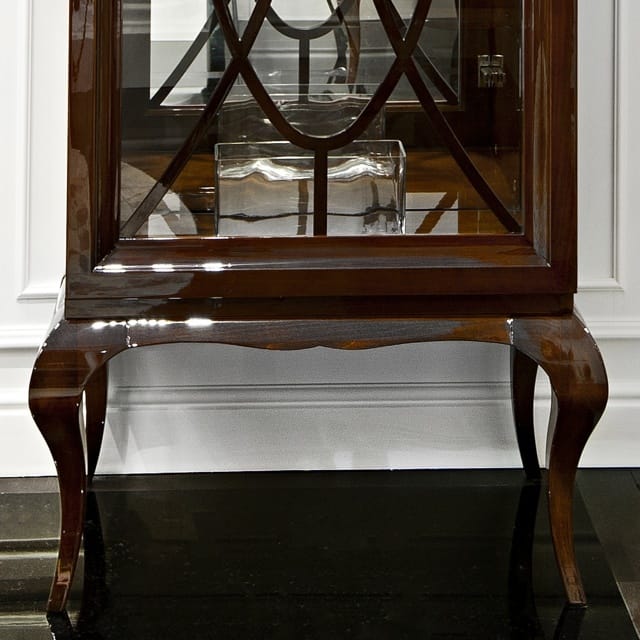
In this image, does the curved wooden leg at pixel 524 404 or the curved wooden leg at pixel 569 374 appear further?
the curved wooden leg at pixel 524 404

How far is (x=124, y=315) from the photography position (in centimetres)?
69

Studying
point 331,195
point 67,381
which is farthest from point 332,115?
point 67,381

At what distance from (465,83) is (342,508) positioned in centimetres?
47

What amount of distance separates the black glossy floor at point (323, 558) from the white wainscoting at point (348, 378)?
34 millimetres

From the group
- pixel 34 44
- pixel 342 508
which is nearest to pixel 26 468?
pixel 342 508

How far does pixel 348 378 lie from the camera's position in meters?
1.04

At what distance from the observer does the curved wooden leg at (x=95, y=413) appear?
0.98 meters

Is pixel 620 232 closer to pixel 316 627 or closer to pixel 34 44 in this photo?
pixel 316 627

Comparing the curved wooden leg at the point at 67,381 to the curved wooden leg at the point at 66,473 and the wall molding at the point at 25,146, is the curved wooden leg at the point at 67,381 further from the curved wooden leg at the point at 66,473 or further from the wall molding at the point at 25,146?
the wall molding at the point at 25,146

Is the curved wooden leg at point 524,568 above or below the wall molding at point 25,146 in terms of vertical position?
below

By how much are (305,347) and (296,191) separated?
0.13 metres

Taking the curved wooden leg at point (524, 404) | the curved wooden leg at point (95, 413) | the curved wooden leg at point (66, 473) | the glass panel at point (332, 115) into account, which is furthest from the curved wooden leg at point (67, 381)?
the curved wooden leg at point (524, 404)

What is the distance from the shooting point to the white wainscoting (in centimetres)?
100

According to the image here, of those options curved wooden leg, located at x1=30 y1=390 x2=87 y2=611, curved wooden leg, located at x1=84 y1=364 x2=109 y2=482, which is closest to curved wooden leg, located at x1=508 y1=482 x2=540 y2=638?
curved wooden leg, located at x1=30 y1=390 x2=87 y2=611
